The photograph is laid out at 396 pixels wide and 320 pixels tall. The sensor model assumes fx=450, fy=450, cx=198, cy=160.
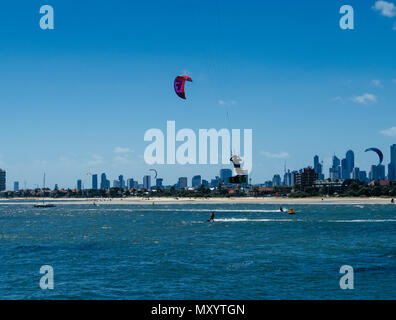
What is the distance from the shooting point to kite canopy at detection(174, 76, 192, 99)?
5081cm

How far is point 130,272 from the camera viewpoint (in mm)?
29047

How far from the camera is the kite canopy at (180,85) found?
167 feet

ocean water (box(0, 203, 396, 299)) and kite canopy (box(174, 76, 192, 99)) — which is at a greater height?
kite canopy (box(174, 76, 192, 99))

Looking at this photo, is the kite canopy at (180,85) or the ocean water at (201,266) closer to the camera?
the ocean water at (201,266)

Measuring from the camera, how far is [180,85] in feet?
168

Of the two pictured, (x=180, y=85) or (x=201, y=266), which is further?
(x=180, y=85)

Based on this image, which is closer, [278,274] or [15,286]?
[15,286]

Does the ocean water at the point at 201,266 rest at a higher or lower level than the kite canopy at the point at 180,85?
lower

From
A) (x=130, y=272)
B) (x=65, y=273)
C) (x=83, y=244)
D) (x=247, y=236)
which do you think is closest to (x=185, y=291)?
(x=130, y=272)

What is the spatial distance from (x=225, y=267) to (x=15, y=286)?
13.3 meters

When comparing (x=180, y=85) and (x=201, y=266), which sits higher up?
(x=180, y=85)

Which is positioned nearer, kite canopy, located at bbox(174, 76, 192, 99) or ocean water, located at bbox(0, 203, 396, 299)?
ocean water, located at bbox(0, 203, 396, 299)
